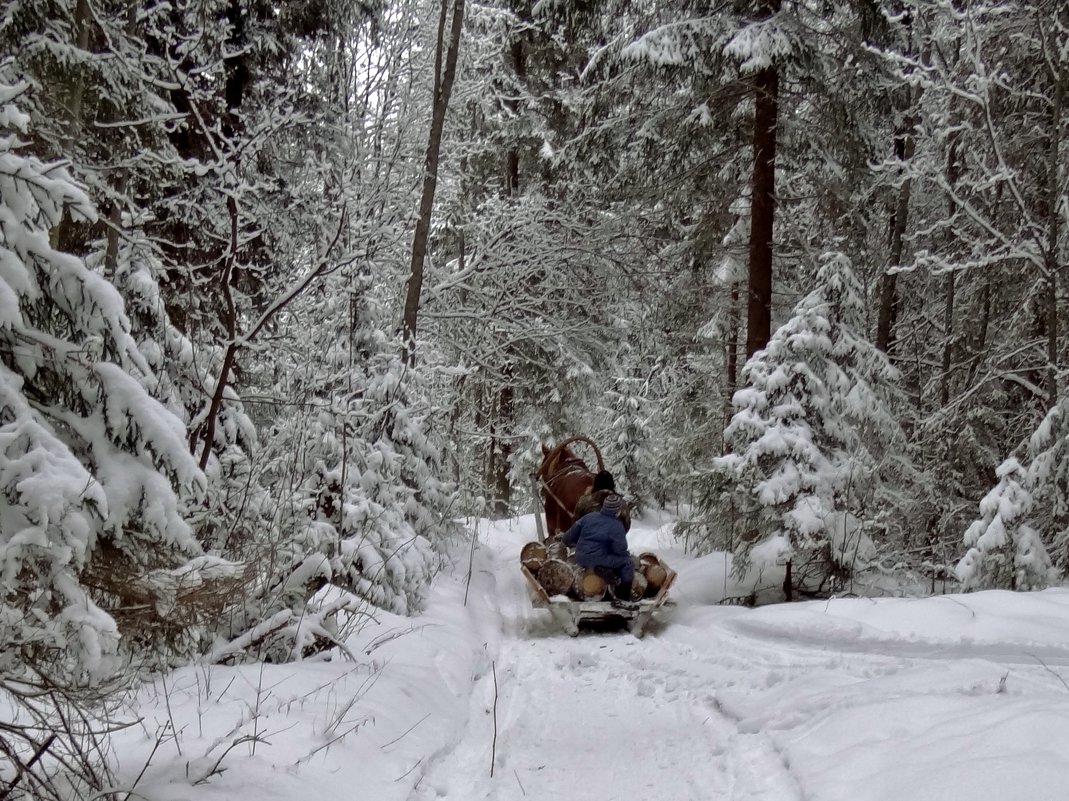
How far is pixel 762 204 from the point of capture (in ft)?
34.3

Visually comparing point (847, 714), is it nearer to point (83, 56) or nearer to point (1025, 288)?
point (83, 56)

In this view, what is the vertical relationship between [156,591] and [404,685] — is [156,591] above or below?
above

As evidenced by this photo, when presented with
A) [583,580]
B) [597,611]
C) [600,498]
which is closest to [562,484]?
[600,498]

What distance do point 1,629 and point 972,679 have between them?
520 centimetres

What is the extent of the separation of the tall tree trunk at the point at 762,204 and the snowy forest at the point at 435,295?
0.19ft

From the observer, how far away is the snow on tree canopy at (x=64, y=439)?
236cm

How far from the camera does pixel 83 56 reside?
5.50m

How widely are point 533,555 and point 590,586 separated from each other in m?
1.91

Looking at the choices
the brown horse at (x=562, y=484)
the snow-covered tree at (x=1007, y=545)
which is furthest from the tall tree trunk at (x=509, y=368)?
the snow-covered tree at (x=1007, y=545)

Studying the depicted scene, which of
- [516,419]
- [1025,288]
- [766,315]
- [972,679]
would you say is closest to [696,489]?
[766,315]

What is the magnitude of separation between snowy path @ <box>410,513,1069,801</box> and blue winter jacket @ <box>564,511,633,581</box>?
3.73ft

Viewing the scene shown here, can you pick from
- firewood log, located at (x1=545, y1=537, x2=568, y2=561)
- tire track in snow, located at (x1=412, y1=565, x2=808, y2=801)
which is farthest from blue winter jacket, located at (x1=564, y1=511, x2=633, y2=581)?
tire track in snow, located at (x1=412, y1=565, x2=808, y2=801)

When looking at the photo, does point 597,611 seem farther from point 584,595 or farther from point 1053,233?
point 1053,233

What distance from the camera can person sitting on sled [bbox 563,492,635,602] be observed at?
27.6ft
